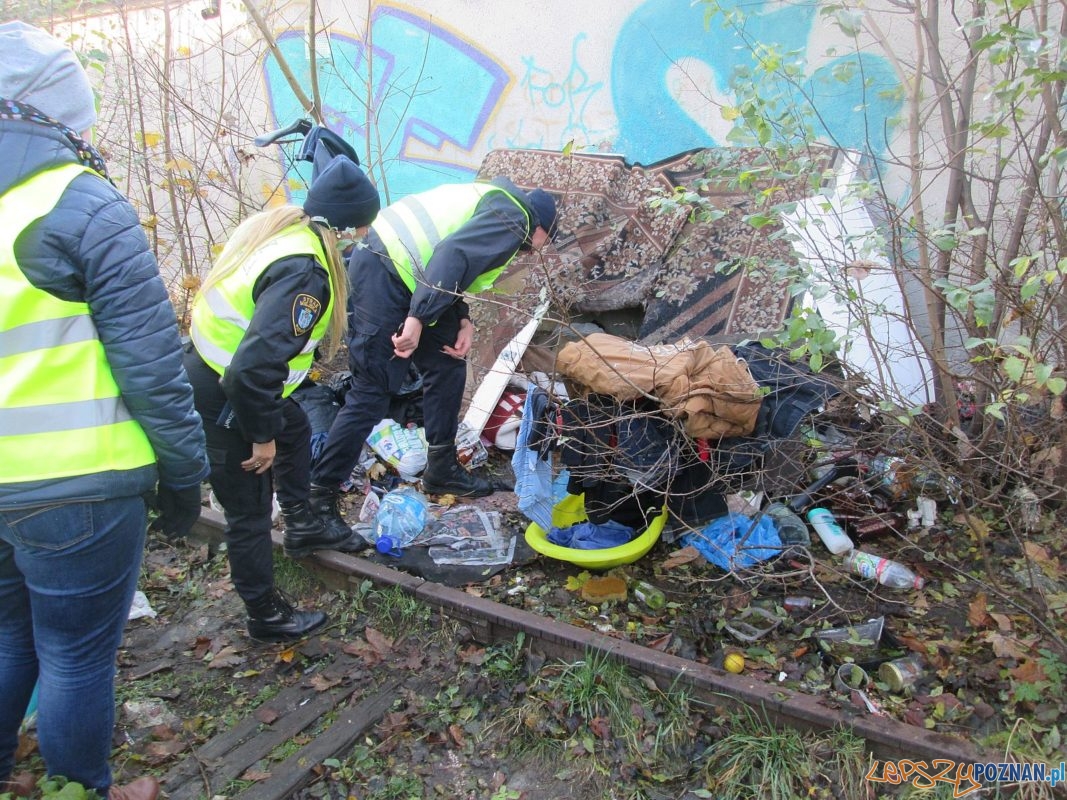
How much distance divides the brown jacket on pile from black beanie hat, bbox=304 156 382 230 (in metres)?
1.14

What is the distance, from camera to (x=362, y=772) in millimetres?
2822

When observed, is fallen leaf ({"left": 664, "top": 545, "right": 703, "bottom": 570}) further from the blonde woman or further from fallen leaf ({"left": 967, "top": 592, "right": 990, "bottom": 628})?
the blonde woman

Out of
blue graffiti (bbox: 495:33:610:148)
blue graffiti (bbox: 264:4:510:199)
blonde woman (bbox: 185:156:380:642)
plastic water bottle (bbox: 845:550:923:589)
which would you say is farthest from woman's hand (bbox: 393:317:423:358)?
blue graffiti (bbox: 264:4:510:199)

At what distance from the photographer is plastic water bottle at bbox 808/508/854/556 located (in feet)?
12.2

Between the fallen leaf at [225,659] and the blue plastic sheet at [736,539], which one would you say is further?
the blue plastic sheet at [736,539]

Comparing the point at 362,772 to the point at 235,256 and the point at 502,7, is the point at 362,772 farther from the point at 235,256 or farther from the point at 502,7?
the point at 502,7

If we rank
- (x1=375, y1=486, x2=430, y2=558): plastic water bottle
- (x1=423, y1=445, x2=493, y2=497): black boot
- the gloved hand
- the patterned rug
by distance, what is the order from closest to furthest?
1. the gloved hand
2. (x1=375, y1=486, x2=430, y2=558): plastic water bottle
3. (x1=423, y1=445, x2=493, y2=497): black boot
4. the patterned rug

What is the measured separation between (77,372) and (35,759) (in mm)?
1624

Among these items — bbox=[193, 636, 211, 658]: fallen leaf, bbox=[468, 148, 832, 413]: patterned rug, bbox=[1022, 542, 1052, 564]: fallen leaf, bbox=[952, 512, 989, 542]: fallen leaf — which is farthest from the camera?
bbox=[468, 148, 832, 413]: patterned rug

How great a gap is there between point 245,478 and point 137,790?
1.16 metres

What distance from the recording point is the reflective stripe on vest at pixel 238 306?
2830 millimetres

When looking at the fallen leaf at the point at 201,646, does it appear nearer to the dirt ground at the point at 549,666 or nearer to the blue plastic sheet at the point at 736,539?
the dirt ground at the point at 549,666

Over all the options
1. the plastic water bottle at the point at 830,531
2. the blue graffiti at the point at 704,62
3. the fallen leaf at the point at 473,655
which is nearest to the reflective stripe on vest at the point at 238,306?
the fallen leaf at the point at 473,655

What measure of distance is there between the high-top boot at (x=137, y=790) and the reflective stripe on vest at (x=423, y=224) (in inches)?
97.2
